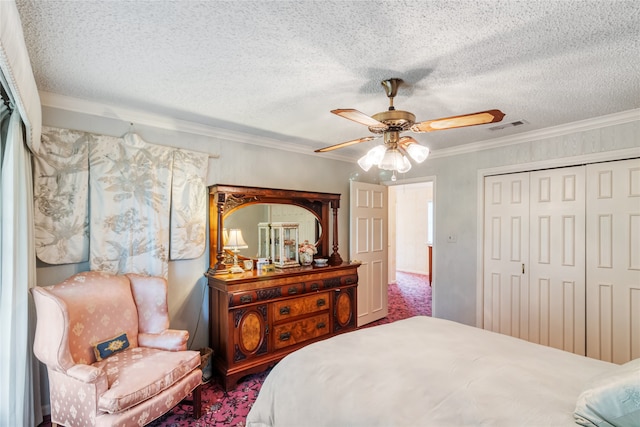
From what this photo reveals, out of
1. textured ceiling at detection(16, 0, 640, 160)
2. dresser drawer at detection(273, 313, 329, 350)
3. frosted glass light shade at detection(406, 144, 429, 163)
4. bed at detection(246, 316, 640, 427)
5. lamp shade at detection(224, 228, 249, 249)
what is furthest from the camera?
lamp shade at detection(224, 228, 249, 249)

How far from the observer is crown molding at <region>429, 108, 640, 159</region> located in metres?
2.77

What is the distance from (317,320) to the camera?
3.29m

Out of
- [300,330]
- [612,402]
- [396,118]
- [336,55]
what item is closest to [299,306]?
[300,330]

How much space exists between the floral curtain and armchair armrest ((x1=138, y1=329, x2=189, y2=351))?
1.91 ft

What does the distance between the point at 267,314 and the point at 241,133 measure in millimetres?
1882

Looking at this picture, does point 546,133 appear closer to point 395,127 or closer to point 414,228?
point 395,127

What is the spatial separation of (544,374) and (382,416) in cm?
85

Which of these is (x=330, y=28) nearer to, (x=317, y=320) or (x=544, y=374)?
(x=544, y=374)

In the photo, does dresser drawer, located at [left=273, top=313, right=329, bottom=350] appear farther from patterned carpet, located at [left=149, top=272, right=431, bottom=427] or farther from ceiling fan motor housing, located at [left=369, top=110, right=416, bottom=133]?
ceiling fan motor housing, located at [left=369, top=110, right=416, bottom=133]

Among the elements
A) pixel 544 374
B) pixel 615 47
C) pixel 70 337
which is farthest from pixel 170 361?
pixel 615 47

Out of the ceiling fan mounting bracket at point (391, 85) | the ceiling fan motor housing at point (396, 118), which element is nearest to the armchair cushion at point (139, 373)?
the ceiling fan motor housing at point (396, 118)

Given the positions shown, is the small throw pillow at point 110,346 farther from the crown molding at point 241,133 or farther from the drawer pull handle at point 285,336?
the crown molding at point 241,133

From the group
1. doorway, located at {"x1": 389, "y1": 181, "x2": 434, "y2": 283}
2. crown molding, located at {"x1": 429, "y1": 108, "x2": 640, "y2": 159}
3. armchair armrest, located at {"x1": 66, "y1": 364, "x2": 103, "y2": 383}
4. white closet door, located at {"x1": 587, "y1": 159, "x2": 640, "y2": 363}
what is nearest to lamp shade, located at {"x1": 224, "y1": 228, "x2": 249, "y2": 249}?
armchair armrest, located at {"x1": 66, "y1": 364, "x2": 103, "y2": 383}

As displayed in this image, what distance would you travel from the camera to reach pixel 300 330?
3145mm
